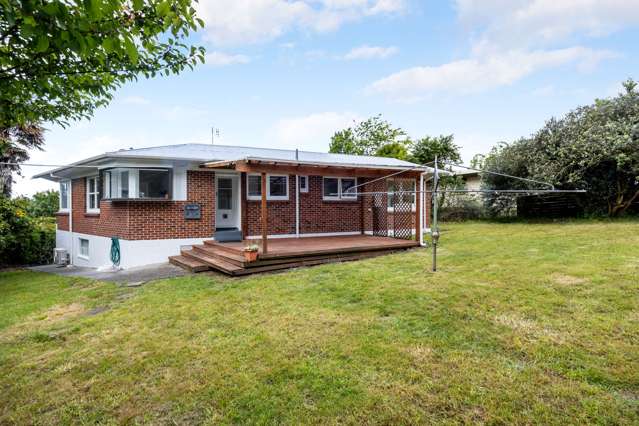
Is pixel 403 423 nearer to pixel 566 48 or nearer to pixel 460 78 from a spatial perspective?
pixel 566 48

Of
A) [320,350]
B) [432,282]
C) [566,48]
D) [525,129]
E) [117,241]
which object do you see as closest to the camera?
[320,350]

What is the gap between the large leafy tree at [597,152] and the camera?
13.9 m

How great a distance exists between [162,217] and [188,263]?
2.02 meters

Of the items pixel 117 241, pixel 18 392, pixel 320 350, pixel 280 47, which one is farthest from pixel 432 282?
pixel 280 47

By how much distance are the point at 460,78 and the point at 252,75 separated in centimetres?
876

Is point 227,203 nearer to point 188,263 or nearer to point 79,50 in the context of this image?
point 188,263

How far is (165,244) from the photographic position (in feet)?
33.7

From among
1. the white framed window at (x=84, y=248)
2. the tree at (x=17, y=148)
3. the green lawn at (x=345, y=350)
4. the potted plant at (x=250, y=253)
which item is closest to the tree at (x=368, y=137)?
the tree at (x=17, y=148)

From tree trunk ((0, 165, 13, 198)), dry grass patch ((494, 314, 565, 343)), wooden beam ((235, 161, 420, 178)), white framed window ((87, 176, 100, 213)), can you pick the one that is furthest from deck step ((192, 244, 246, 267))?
tree trunk ((0, 165, 13, 198))

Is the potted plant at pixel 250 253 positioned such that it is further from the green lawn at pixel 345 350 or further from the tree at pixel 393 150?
the tree at pixel 393 150

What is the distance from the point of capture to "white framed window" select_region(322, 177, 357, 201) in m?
12.4

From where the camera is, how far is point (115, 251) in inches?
402

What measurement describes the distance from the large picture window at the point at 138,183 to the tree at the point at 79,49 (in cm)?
446

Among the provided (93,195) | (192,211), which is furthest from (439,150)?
(93,195)
